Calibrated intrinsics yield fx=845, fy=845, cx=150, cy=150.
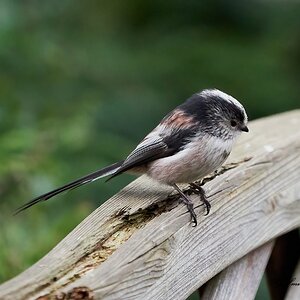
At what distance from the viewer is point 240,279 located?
262cm

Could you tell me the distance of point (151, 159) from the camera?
322 centimetres

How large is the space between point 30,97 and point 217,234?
101 inches

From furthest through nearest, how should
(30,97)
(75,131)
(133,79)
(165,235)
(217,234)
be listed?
(133,79) → (30,97) → (75,131) → (217,234) → (165,235)

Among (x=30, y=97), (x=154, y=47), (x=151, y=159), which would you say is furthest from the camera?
(x=154, y=47)

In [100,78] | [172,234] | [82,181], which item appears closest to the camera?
[172,234]

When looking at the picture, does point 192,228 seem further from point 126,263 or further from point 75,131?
point 75,131

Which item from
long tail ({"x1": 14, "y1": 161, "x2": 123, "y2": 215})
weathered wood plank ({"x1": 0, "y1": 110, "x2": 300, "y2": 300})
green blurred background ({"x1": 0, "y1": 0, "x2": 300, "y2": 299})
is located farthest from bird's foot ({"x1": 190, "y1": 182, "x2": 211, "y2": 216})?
green blurred background ({"x1": 0, "y1": 0, "x2": 300, "y2": 299})

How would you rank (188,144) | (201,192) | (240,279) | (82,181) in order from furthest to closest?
(188,144) → (82,181) → (201,192) → (240,279)

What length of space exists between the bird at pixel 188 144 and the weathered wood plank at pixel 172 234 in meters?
0.09

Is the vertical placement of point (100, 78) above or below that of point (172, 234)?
below

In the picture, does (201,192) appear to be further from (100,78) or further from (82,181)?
(100,78)

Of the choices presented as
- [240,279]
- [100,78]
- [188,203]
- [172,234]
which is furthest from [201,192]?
[100,78]

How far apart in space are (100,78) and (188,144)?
7.90ft

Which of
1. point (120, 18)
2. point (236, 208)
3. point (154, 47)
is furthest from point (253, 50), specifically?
point (236, 208)
